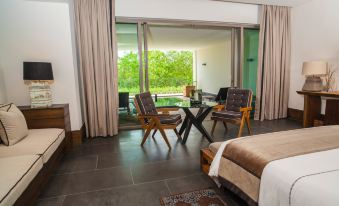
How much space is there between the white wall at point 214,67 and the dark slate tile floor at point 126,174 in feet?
18.4

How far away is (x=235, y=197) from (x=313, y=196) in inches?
35.6

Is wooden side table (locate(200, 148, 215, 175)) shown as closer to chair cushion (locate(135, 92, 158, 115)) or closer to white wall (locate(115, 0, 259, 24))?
chair cushion (locate(135, 92, 158, 115))

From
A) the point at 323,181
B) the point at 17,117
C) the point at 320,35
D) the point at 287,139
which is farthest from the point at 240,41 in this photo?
the point at 17,117

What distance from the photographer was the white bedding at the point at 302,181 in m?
1.07

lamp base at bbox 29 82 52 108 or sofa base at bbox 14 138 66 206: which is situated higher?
lamp base at bbox 29 82 52 108

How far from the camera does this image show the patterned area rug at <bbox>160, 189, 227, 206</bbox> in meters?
1.79

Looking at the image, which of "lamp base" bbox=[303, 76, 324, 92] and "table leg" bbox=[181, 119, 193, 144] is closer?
"table leg" bbox=[181, 119, 193, 144]

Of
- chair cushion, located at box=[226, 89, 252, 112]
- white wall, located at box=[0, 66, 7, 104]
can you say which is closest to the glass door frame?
chair cushion, located at box=[226, 89, 252, 112]

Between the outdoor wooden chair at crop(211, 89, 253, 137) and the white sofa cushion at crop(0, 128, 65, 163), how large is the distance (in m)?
2.49

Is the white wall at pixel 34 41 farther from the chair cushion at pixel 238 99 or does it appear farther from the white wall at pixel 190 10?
the chair cushion at pixel 238 99

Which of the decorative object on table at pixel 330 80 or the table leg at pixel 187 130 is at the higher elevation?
the decorative object on table at pixel 330 80

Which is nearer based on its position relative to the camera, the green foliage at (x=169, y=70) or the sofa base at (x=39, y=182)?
the sofa base at (x=39, y=182)

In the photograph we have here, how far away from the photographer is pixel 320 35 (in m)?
4.14

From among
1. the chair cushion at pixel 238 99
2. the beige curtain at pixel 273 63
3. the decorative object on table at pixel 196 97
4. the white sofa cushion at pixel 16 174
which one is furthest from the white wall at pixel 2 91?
the beige curtain at pixel 273 63
